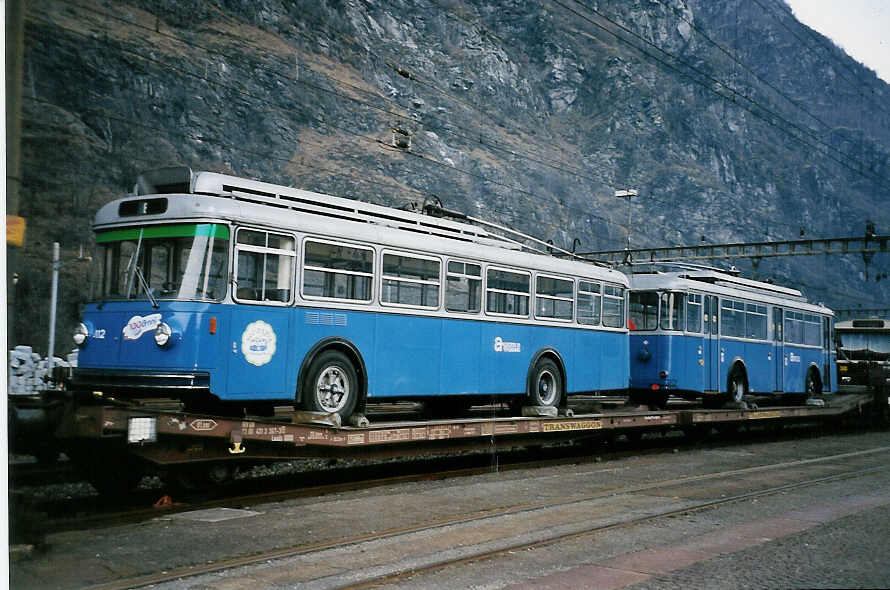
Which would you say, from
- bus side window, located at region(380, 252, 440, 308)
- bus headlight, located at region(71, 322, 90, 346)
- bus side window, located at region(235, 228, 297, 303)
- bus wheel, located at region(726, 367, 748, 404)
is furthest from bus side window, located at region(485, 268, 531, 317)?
bus wheel, located at region(726, 367, 748, 404)

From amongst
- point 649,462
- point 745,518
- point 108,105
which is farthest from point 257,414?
point 108,105

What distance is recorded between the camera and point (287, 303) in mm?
10375

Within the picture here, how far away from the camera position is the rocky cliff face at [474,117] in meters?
36.7

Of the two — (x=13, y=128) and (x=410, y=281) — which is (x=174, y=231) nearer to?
(x=410, y=281)

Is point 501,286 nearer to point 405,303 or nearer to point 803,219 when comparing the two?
point 405,303

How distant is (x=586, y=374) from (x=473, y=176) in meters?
68.0

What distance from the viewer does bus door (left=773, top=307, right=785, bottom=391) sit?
72.2ft

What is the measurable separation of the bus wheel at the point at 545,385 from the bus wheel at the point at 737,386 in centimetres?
673

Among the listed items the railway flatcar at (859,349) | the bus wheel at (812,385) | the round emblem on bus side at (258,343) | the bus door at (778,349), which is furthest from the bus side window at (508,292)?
the railway flatcar at (859,349)

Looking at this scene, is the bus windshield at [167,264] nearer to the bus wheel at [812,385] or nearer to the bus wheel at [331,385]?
the bus wheel at [331,385]

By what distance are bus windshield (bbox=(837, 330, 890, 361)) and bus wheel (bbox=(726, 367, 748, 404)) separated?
36.4 feet

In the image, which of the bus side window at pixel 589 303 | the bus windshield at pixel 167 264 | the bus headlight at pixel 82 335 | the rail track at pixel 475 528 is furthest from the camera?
the bus side window at pixel 589 303

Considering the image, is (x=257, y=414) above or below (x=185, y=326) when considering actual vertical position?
below

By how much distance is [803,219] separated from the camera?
121 m
